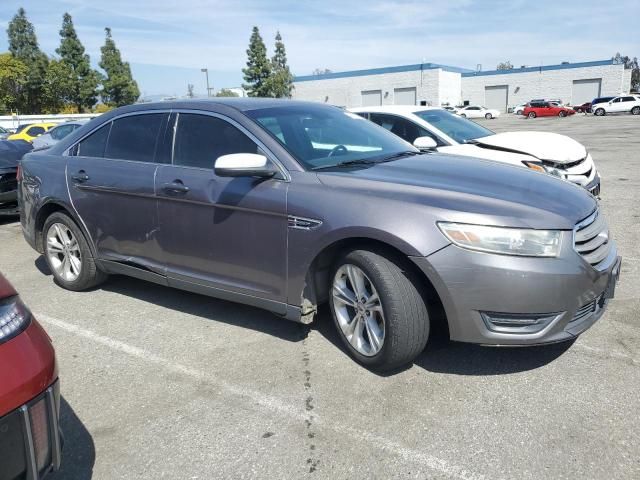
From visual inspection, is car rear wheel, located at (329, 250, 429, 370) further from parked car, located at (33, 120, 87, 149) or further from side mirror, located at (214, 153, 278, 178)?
parked car, located at (33, 120, 87, 149)

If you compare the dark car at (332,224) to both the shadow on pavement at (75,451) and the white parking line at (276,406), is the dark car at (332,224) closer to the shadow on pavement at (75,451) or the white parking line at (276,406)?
the white parking line at (276,406)

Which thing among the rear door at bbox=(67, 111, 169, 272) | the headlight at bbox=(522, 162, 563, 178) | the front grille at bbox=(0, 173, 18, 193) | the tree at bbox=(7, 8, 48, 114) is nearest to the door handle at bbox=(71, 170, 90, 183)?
the rear door at bbox=(67, 111, 169, 272)

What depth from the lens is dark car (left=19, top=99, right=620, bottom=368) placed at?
2.92m

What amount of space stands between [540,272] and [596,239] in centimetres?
62

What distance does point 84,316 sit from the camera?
177 inches

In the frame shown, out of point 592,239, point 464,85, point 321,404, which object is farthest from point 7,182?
point 464,85

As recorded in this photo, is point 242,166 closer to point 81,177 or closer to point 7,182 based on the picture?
point 81,177

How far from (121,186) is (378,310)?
2.34 m

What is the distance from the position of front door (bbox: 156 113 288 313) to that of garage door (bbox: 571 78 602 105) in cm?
7025

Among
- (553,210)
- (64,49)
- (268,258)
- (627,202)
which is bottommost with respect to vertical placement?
(627,202)

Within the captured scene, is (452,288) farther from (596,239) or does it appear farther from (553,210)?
(596,239)

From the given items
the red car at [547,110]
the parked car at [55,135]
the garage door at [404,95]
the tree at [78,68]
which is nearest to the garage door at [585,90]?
the red car at [547,110]

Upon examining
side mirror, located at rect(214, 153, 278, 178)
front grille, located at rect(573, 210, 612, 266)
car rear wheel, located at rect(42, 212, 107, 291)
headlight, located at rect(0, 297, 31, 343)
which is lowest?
car rear wheel, located at rect(42, 212, 107, 291)

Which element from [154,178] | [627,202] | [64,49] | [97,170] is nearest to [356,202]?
[154,178]
